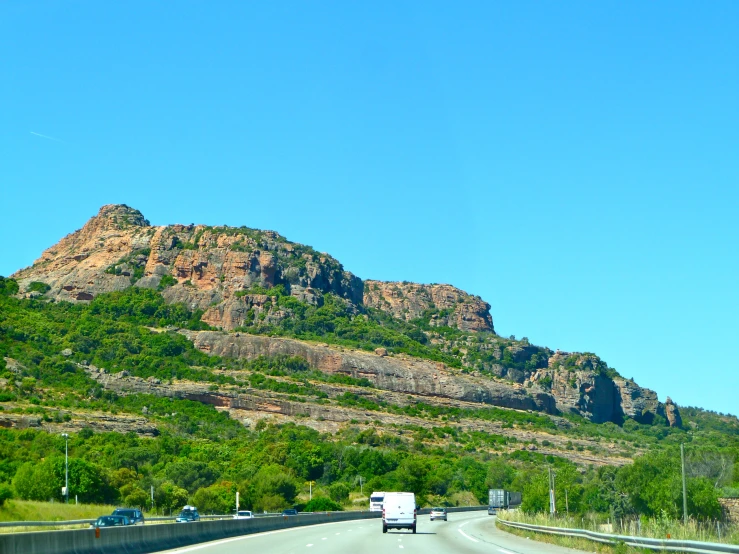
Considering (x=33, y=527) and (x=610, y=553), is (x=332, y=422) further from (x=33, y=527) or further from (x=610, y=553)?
(x=610, y=553)

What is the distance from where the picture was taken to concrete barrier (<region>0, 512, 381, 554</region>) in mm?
21084

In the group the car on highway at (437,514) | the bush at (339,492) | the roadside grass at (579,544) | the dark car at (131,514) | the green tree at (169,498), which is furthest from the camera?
the bush at (339,492)

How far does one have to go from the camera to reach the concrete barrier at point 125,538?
69.2 feet

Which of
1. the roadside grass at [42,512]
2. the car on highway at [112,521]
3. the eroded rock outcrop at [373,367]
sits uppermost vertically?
the eroded rock outcrop at [373,367]

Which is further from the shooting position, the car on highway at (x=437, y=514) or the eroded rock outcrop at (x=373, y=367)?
the eroded rock outcrop at (x=373, y=367)

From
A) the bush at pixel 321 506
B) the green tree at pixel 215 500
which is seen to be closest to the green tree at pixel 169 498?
the green tree at pixel 215 500

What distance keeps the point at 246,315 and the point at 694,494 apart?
13890 cm

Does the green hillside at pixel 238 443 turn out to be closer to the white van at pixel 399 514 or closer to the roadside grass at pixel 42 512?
the roadside grass at pixel 42 512

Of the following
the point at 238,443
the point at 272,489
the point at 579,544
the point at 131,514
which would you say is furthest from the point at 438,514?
the point at 238,443

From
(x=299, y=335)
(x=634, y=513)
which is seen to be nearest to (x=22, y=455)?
(x=634, y=513)

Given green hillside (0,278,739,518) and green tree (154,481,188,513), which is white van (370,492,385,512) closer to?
green hillside (0,278,739,518)

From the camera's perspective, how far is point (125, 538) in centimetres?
2759

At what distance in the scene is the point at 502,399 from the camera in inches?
7156

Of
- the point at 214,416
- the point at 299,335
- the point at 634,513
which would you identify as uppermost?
the point at 299,335
